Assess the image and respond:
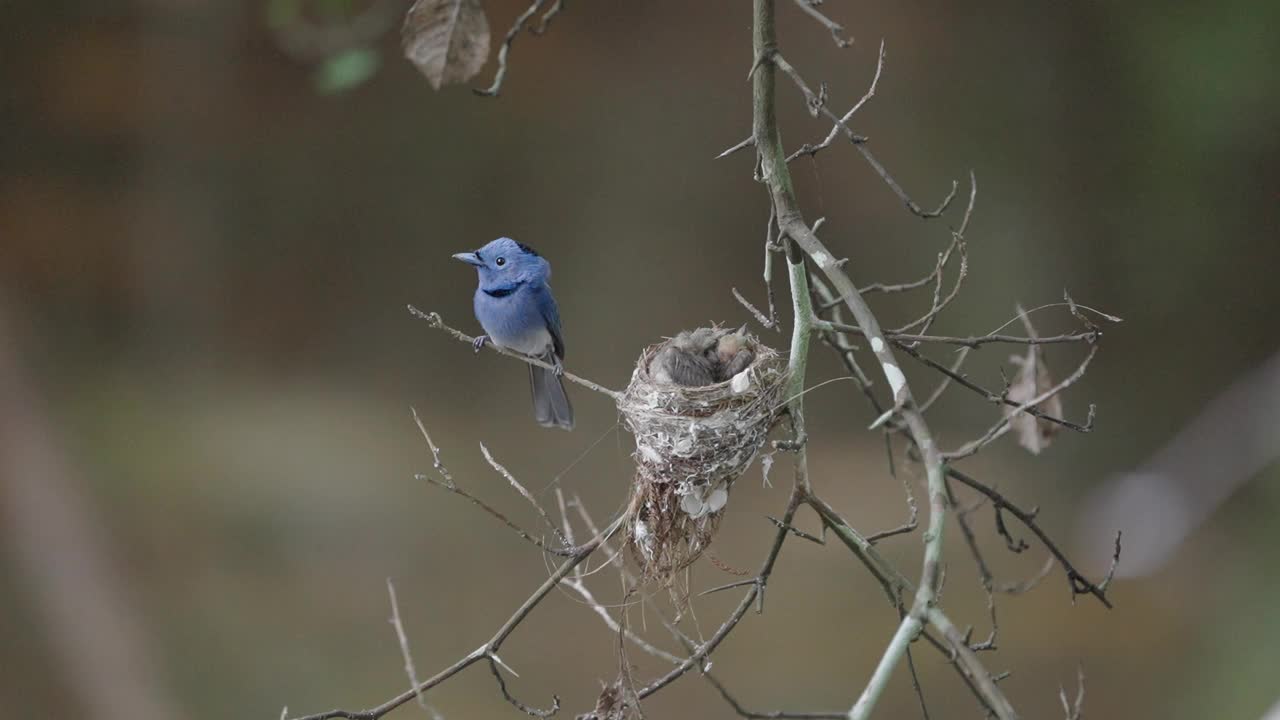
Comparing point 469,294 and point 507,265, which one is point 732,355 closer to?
point 507,265

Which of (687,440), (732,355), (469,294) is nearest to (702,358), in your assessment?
(732,355)

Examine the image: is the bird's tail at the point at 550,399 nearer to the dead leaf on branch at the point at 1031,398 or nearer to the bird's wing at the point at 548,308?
the bird's wing at the point at 548,308

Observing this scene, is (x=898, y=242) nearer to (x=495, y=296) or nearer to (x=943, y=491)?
(x=495, y=296)

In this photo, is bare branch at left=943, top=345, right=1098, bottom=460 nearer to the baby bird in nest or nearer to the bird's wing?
the baby bird in nest

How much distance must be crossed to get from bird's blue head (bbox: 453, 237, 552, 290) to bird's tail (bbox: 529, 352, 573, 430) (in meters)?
0.36

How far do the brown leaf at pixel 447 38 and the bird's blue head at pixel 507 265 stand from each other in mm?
2658

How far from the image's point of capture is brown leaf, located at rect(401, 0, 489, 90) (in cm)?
171

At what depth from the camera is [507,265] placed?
4414 mm

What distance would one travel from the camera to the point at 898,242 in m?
7.48

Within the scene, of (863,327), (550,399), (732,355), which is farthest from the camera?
(550,399)

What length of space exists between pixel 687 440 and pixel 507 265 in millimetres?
1632

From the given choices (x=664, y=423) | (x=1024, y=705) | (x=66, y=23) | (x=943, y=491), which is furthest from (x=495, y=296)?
(x=1024, y=705)

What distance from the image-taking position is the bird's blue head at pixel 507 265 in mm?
4410

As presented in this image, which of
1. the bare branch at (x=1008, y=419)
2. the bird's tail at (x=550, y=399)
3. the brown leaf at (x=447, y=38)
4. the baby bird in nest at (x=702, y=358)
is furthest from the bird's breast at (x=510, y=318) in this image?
the brown leaf at (x=447, y=38)
